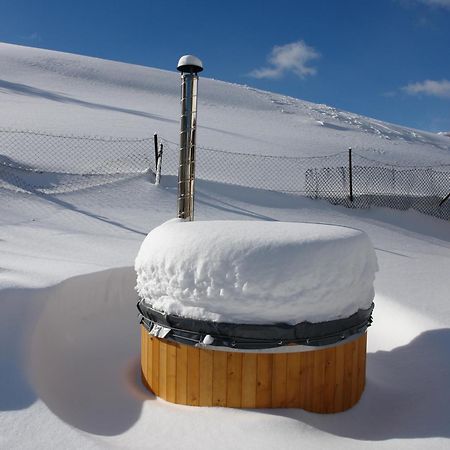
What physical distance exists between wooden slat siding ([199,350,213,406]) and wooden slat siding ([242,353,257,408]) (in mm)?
200

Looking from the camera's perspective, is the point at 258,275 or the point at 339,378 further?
the point at 339,378

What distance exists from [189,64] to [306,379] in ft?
9.96

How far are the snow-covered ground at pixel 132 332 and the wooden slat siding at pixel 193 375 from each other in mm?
92

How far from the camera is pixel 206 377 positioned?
2982mm

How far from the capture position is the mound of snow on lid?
9.39 ft

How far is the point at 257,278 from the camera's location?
285cm

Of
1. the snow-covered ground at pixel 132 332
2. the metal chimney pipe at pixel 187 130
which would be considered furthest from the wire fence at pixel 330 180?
the metal chimney pipe at pixel 187 130

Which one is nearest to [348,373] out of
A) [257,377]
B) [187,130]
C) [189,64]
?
[257,377]

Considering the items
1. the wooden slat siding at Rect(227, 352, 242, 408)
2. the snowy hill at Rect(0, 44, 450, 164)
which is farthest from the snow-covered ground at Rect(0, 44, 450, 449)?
the snowy hill at Rect(0, 44, 450, 164)

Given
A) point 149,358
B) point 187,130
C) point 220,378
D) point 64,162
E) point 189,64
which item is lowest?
point 149,358

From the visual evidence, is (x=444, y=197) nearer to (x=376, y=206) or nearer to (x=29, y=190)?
(x=376, y=206)

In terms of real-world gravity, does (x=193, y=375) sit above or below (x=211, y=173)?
below

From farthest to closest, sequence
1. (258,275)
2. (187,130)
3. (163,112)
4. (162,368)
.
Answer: (163,112) < (187,130) < (162,368) < (258,275)

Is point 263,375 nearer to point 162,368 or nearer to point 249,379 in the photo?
point 249,379
